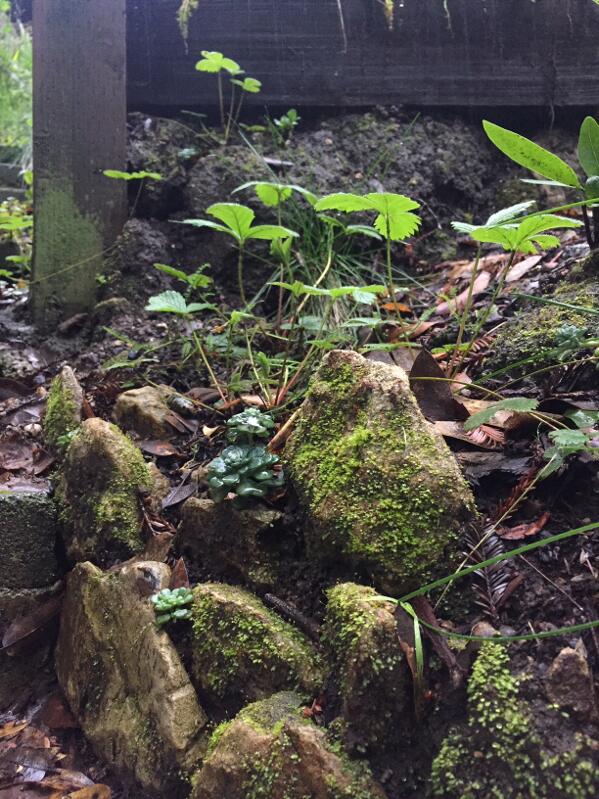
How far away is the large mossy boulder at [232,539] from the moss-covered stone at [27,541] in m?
0.54

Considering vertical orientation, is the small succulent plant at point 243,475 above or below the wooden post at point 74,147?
below

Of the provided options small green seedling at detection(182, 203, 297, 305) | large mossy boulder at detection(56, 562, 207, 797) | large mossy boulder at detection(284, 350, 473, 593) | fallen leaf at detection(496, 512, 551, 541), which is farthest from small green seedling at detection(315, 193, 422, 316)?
large mossy boulder at detection(56, 562, 207, 797)

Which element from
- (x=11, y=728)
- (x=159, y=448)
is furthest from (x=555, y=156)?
(x=11, y=728)

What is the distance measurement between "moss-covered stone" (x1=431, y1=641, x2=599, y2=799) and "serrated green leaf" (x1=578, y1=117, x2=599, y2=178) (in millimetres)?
1436

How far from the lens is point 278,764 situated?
1.25 m

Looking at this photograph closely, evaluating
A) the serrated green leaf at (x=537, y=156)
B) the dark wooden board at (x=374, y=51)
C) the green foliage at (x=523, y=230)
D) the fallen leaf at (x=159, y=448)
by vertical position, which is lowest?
the fallen leaf at (x=159, y=448)

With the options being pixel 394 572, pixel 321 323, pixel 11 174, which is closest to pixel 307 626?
pixel 394 572

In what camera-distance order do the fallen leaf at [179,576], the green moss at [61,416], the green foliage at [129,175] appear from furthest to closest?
the green foliage at [129,175] → the green moss at [61,416] → the fallen leaf at [179,576]

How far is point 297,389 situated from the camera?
86.3 inches

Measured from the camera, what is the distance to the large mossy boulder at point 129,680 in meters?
1.47

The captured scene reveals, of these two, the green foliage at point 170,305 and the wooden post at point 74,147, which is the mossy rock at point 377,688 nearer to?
the green foliage at point 170,305

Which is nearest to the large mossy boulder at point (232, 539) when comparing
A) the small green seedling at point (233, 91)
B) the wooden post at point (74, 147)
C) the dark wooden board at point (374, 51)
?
the wooden post at point (74, 147)

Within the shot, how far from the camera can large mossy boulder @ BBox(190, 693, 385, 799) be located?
1.21 meters

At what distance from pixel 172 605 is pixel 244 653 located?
256mm
